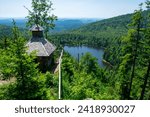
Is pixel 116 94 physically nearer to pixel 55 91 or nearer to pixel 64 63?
pixel 64 63

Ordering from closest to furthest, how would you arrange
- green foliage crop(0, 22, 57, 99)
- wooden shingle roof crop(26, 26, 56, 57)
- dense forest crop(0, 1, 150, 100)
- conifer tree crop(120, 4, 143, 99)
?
green foliage crop(0, 22, 57, 99)
dense forest crop(0, 1, 150, 100)
conifer tree crop(120, 4, 143, 99)
wooden shingle roof crop(26, 26, 56, 57)

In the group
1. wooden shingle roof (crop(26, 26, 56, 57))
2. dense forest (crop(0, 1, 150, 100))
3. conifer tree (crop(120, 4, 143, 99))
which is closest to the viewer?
dense forest (crop(0, 1, 150, 100))

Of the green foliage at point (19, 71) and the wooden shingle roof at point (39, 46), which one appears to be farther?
the wooden shingle roof at point (39, 46)

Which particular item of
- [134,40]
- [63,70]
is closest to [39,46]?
[63,70]

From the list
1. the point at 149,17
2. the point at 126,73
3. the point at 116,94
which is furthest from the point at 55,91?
the point at 116,94

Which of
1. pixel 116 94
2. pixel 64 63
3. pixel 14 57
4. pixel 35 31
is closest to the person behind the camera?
pixel 14 57

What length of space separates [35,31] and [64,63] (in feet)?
25.5

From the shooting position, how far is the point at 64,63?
34719 mm

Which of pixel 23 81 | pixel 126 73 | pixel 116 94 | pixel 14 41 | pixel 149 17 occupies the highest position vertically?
pixel 149 17

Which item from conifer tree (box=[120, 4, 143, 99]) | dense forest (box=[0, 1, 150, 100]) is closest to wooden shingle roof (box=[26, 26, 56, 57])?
dense forest (box=[0, 1, 150, 100])

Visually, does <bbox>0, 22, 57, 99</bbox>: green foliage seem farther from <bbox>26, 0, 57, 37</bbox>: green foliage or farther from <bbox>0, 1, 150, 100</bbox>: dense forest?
<bbox>26, 0, 57, 37</bbox>: green foliage

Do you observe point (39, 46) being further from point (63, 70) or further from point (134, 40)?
point (134, 40)

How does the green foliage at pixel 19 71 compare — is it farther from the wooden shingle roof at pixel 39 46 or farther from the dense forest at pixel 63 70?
the wooden shingle roof at pixel 39 46

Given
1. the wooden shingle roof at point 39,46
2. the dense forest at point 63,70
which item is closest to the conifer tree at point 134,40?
the dense forest at point 63,70
